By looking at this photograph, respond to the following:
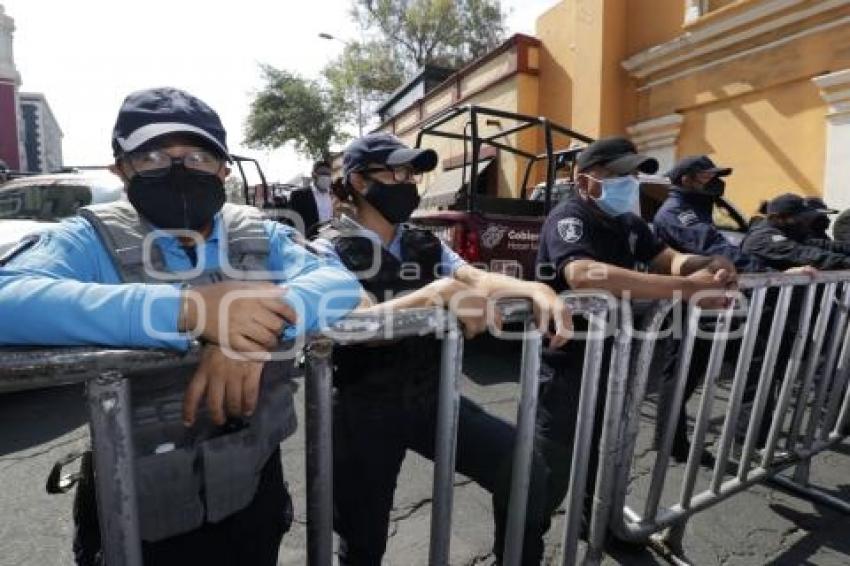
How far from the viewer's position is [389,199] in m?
2.19

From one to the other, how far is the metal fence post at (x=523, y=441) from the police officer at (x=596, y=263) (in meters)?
0.66

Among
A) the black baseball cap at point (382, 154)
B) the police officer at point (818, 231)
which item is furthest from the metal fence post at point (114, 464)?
the police officer at point (818, 231)

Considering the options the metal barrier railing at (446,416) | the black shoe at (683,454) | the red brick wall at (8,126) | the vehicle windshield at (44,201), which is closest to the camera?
the metal barrier railing at (446,416)

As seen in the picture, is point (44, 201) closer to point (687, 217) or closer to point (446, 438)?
point (687, 217)

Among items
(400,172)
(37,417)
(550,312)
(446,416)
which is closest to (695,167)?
(400,172)

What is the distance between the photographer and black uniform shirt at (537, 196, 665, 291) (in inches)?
93.3

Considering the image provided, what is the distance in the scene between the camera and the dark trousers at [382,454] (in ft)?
5.72

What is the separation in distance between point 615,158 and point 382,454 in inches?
67.7

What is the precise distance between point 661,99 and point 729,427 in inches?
355

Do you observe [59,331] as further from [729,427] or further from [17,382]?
[729,427]

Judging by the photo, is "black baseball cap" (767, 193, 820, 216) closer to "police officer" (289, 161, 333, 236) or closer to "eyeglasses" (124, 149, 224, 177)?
"eyeglasses" (124, 149, 224, 177)

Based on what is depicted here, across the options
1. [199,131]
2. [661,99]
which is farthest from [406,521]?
[661,99]

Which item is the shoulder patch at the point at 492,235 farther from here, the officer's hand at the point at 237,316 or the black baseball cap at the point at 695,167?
the officer's hand at the point at 237,316

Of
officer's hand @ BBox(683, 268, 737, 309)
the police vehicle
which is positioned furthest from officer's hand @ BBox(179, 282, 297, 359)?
the police vehicle
